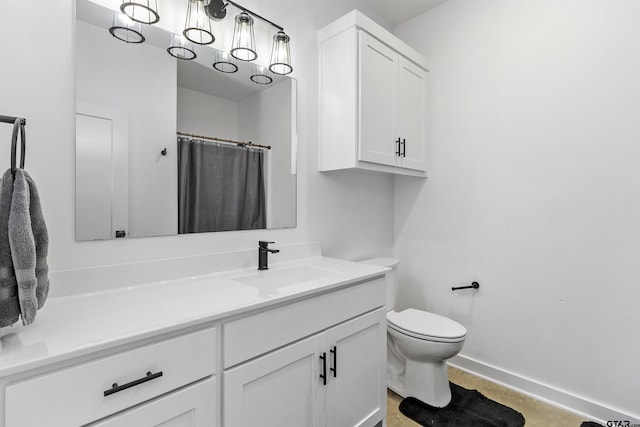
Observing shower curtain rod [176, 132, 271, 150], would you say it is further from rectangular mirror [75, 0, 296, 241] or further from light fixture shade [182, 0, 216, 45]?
light fixture shade [182, 0, 216, 45]

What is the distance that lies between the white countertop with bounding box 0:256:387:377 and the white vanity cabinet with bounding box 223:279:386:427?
0.20 feet

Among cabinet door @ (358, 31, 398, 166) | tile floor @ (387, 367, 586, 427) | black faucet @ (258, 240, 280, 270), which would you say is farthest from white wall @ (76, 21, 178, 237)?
tile floor @ (387, 367, 586, 427)

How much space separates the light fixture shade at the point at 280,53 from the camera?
5.60ft

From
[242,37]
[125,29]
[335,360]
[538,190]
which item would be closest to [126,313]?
[335,360]

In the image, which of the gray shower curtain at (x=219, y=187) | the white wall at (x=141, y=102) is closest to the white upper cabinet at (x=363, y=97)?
the gray shower curtain at (x=219, y=187)

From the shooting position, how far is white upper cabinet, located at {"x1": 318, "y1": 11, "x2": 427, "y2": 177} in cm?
178

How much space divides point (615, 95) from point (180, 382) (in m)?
2.36

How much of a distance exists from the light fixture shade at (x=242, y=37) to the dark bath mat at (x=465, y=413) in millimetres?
2122

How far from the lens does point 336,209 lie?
2098 millimetres

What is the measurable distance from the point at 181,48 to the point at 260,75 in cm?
41

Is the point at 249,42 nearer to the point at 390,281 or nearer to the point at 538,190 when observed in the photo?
the point at 390,281

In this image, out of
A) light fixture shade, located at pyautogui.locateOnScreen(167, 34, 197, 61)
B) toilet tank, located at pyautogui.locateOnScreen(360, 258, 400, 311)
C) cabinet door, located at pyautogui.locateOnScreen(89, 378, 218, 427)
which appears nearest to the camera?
cabinet door, located at pyautogui.locateOnScreen(89, 378, 218, 427)

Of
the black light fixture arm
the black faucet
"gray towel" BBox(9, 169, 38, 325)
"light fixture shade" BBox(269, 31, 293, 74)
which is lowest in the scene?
the black faucet

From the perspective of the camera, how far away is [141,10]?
125cm
